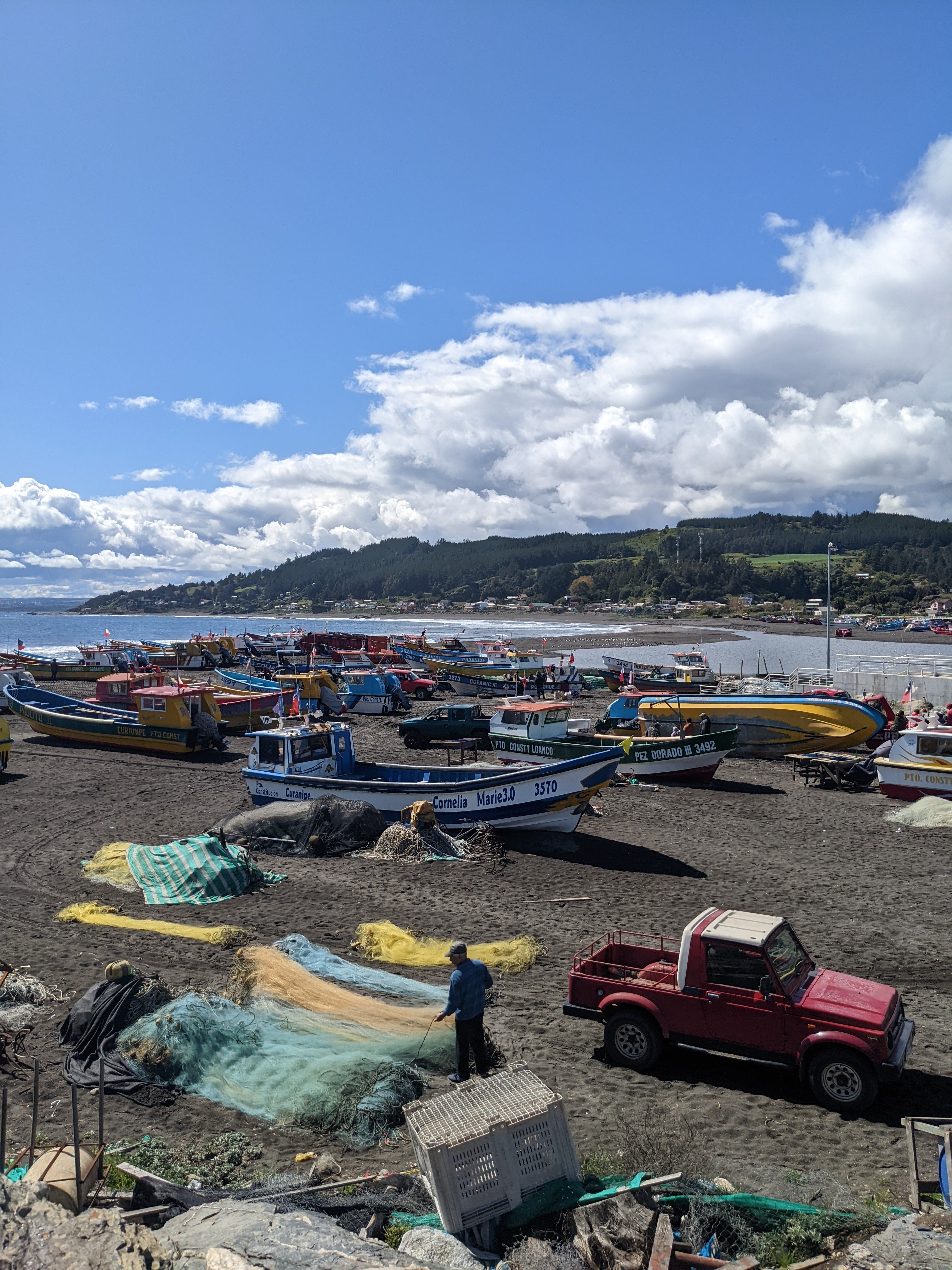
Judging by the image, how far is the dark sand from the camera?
718cm

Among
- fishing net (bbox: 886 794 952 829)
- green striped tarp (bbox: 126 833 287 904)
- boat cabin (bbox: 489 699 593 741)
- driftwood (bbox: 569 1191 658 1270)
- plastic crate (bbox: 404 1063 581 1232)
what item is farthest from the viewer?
boat cabin (bbox: 489 699 593 741)

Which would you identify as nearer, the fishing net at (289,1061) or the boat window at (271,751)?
the fishing net at (289,1061)

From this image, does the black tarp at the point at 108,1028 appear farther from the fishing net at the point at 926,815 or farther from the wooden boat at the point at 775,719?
the wooden boat at the point at 775,719

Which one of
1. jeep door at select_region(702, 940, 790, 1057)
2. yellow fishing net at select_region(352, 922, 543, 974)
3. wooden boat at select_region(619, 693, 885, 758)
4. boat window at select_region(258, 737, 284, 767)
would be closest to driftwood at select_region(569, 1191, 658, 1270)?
jeep door at select_region(702, 940, 790, 1057)

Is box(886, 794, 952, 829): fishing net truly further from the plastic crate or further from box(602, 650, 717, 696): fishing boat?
box(602, 650, 717, 696): fishing boat

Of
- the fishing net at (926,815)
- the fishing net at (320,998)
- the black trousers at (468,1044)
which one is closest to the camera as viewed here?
the black trousers at (468,1044)

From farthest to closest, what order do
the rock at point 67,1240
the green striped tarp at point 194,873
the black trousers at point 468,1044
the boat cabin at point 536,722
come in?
the boat cabin at point 536,722, the green striped tarp at point 194,873, the black trousers at point 468,1044, the rock at point 67,1240

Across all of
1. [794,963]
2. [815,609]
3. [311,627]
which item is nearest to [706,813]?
[794,963]

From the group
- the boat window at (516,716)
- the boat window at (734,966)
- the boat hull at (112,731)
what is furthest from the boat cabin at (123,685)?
the boat window at (734,966)

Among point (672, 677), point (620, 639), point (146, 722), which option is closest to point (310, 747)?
point (146, 722)

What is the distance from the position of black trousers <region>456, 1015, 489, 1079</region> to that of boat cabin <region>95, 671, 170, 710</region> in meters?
29.7

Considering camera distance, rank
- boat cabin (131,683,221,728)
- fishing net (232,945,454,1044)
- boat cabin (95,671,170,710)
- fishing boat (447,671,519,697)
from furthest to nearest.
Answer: fishing boat (447,671,519,697)
boat cabin (95,671,170,710)
boat cabin (131,683,221,728)
fishing net (232,945,454,1044)

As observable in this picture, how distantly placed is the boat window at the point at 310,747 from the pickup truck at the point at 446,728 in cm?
1108

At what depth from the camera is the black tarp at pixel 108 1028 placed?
770 centimetres
